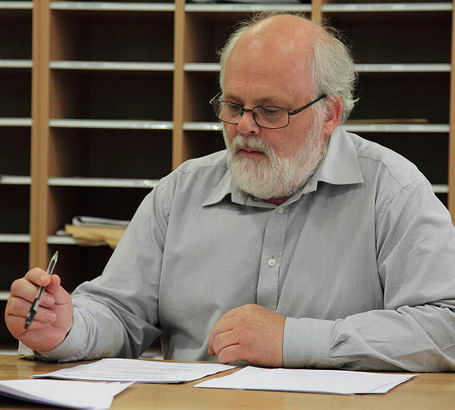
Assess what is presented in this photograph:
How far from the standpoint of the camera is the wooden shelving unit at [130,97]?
3275 millimetres

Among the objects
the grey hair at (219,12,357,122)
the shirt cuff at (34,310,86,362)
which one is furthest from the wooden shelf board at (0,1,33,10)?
the shirt cuff at (34,310,86,362)

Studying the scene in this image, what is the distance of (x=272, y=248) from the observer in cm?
180

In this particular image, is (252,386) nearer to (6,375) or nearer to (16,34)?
(6,375)

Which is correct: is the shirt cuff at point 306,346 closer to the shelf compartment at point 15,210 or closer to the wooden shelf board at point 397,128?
the wooden shelf board at point 397,128

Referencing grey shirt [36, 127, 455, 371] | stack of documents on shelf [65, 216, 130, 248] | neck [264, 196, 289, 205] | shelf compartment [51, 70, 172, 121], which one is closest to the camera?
grey shirt [36, 127, 455, 371]

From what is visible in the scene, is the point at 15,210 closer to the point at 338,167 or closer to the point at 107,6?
the point at 107,6

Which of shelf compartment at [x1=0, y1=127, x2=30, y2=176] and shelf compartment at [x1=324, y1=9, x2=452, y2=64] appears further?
shelf compartment at [x1=0, y1=127, x2=30, y2=176]

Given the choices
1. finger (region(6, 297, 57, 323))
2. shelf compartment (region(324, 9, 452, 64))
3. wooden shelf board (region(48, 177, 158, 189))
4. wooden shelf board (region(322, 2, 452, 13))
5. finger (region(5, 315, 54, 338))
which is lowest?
finger (region(5, 315, 54, 338))

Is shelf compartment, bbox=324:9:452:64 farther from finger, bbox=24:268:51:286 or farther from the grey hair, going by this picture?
finger, bbox=24:268:51:286

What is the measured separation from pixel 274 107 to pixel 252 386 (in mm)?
680

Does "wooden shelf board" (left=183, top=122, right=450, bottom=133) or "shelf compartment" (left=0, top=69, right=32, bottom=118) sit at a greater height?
"shelf compartment" (left=0, top=69, right=32, bottom=118)

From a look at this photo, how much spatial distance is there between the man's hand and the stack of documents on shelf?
5.66 feet

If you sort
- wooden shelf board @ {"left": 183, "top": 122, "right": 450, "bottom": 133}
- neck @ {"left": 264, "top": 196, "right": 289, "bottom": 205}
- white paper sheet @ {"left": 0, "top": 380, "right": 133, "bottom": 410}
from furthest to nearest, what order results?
1. wooden shelf board @ {"left": 183, "top": 122, "right": 450, "bottom": 133}
2. neck @ {"left": 264, "top": 196, "right": 289, "bottom": 205}
3. white paper sheet @ {"left": 0, "top": 380, "right": 133, "bottom": 410}

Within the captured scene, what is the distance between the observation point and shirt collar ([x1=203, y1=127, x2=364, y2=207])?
183cm
